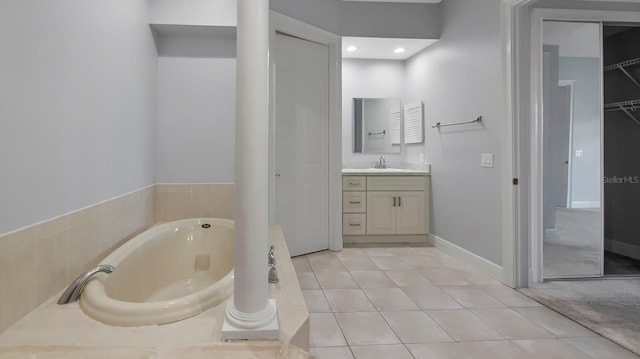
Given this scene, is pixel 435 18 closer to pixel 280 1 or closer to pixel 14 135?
pixel 280 1

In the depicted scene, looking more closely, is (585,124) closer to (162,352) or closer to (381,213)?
(381,213)

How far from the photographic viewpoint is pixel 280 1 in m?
3.31

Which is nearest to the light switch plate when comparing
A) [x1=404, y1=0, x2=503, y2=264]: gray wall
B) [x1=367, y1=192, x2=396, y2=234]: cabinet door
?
[x1=404, y1=0, x2=503, y2=264]: gray wall

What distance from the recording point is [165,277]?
7.52ft

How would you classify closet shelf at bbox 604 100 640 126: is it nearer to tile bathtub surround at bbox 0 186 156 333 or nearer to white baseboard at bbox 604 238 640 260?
white baseboard at bbox 604 238 640 260

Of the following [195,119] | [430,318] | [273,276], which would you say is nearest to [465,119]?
[430,318]

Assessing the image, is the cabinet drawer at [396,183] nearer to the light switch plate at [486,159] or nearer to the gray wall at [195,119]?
the light switch plate at [486,159]

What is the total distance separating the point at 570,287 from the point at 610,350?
102 centimetres

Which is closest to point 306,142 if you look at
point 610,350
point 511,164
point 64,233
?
point 511,164

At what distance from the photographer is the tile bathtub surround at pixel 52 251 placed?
1.17 m

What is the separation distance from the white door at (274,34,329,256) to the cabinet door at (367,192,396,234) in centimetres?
60

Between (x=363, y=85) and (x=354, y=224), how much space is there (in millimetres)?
1889

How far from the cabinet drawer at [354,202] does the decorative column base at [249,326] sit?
3034mm

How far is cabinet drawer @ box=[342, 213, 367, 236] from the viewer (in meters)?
4.20
